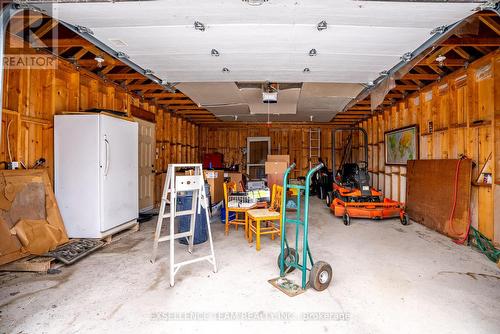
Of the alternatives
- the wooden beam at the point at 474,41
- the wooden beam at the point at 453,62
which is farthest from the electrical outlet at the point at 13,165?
the wooden beam at the point at 453,62

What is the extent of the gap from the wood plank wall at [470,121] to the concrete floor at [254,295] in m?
0.87

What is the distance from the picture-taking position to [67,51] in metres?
3.97

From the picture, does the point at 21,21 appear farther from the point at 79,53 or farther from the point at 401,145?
the point at 401,145

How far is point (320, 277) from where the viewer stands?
97.0 inches

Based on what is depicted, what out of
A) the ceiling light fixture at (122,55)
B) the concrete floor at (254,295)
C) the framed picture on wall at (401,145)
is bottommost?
the concrete floor at (254,295)

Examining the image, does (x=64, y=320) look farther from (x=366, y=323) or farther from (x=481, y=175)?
(x=481, y=175)

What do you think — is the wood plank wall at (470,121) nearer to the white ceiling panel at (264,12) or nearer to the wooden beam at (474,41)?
the wooden beam at (474,41)

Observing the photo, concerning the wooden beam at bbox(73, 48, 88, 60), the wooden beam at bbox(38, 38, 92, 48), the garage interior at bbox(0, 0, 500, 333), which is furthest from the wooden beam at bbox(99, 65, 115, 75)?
the wooden beam at bbox(38, 38, 92, 48)

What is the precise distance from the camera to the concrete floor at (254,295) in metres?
1.98

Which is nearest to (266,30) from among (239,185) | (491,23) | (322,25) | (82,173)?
(322,25)

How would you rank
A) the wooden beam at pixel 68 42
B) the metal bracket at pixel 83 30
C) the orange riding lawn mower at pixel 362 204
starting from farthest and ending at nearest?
1. the orange riding lawn mower at pixel 362 204
2. the wooden beam at pixel 68 42
3. the metal bracket at pixel 83 30

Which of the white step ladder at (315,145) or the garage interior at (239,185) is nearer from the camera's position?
the garage interior at (239,185)

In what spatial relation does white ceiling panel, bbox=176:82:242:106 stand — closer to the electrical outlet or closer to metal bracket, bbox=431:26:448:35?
the electrical outlet

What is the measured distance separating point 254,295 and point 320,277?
2.28 ft
